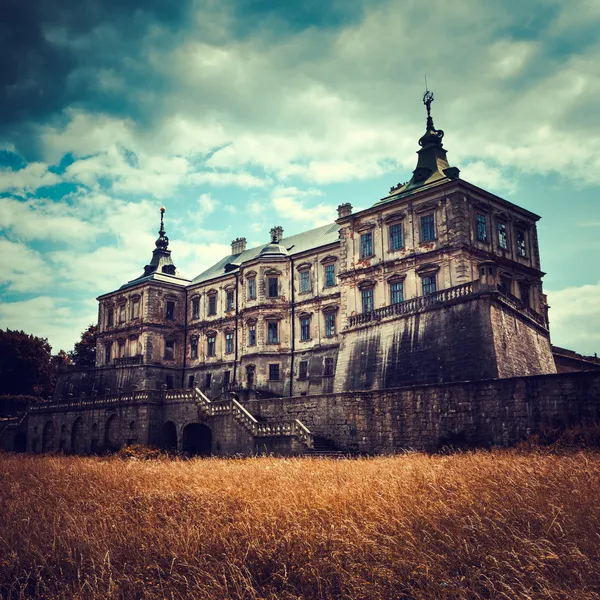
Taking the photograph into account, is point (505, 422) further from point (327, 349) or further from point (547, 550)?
point (327, 349)

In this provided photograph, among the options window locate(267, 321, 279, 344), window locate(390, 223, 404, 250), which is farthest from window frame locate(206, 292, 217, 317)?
window locate(390, 223, 404, 250)

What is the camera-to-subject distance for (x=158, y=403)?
37406mm

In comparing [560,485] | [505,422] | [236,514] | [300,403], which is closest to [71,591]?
[236,514]

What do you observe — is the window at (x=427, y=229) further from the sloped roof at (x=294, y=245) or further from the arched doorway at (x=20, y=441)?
the arched doorway at (x=20, y=441)

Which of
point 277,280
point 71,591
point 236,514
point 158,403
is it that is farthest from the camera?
point 277,280

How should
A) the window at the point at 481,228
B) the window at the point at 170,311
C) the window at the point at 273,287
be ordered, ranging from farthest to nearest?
1. the window at the point at 170,311
2. the window at the point at 273,287
3. the window at the point at 481,228

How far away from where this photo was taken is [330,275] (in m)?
42.9

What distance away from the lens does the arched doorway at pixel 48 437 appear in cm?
4344

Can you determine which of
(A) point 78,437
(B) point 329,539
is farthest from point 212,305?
(B) point 329,539

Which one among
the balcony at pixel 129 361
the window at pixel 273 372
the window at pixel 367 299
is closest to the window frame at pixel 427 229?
the window at pixel 367 299

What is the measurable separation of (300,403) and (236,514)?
1876 cm

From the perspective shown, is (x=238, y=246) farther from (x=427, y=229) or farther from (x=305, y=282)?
(x=427, y=229)

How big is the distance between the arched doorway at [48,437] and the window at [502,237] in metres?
35.2

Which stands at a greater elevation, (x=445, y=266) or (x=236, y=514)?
(x=445, y=266)
